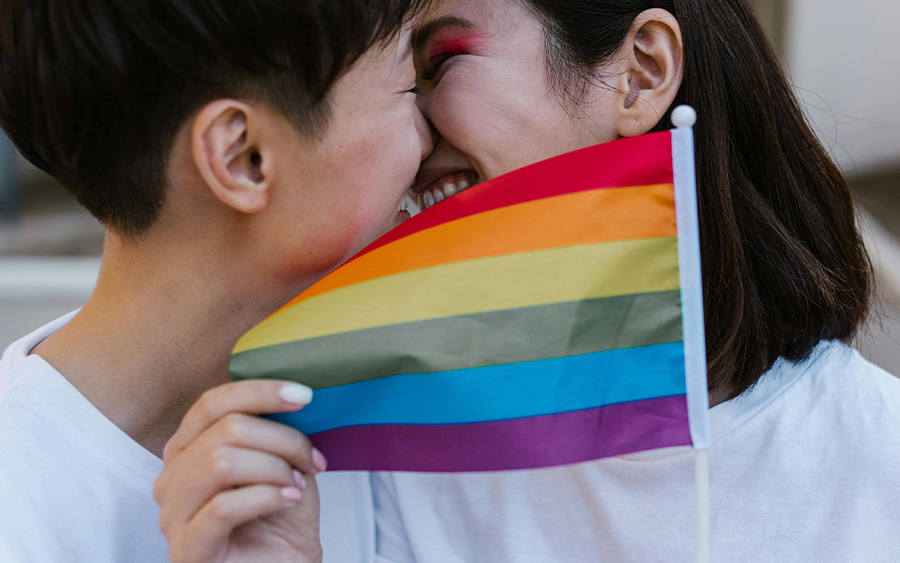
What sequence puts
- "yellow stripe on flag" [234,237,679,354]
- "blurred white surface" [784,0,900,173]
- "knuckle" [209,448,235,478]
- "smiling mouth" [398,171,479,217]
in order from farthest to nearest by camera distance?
"blurred white surface" [784,0,900,173]
"smiling mouth" [398,171,479,217]
"yellow stripe on flag" [234,237,679,354]
"knuckle" [209,448,235,478]

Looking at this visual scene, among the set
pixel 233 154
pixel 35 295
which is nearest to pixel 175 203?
pixel 233 154

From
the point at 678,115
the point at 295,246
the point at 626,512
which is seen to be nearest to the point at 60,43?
the point at 295,246

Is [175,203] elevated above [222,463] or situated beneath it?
elevated above

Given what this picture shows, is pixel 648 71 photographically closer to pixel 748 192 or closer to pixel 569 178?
pixel 748 192

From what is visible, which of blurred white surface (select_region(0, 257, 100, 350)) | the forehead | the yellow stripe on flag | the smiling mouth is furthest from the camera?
blurred white surface (select_region(0, 257, 100, 350))

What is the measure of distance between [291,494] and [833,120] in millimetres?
4374

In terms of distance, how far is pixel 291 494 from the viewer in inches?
51.2

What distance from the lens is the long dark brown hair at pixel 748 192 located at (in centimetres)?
178

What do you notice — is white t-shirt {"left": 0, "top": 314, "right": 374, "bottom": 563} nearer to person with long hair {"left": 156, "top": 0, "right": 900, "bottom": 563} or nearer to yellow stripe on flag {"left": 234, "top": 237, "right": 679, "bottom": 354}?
yellow stripe on flag {"left": 234, "top": 237, "right": 679, "bottom": 354}

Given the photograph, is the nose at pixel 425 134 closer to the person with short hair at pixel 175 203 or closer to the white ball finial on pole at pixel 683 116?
the person with short hair at pixel 175 203

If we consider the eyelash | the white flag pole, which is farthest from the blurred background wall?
the white flag pole

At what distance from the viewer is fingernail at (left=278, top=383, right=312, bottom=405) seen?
1.28 meters

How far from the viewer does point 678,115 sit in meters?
1.31

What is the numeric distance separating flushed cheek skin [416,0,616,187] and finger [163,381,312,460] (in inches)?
29.9
